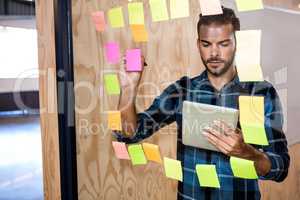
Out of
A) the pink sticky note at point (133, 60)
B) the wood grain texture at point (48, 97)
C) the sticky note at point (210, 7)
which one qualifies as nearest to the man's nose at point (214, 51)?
the sticky note at point (210, 7)

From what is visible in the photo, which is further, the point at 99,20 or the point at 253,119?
the point at 99,20

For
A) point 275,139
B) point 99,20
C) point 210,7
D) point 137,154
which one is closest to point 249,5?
point 210,7

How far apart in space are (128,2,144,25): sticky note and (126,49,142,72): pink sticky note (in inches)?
5.2

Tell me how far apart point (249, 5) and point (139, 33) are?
0.51 m

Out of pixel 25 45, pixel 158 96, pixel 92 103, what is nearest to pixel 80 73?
pixel 92 103

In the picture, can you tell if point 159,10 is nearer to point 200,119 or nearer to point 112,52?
point 112,52

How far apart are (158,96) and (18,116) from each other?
7.72 m

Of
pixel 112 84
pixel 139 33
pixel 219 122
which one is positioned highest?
pixel 139 33

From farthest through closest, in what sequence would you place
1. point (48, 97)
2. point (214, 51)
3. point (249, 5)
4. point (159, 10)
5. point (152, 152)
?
point (48, 97) < point (152, 152) < point (159, 10) < point (214, 51) < point (249, 5)

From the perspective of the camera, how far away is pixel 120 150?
1634 millimetres

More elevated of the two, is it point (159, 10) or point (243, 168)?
point (159, 10)

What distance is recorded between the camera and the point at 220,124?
4.34 ft

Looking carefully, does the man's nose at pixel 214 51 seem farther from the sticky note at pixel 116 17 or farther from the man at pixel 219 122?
the sticky note at pixel 116 17

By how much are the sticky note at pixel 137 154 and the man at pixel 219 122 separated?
14cm
